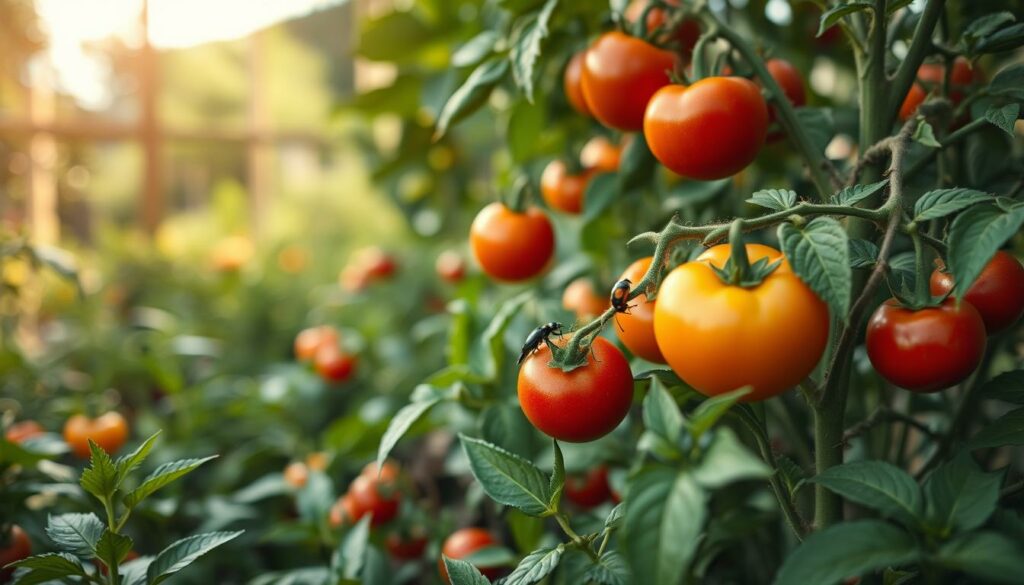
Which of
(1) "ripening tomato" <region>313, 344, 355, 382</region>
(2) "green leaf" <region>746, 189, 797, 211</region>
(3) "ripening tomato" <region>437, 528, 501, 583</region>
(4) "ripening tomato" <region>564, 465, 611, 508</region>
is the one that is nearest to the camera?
(2) "green leaf" <region>746, 189, 797, 211</region>

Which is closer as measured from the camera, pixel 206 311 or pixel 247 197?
pixel 206 311

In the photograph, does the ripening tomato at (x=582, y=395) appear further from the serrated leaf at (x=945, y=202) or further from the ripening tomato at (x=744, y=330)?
the serrated leaf at (x=945, y=202)

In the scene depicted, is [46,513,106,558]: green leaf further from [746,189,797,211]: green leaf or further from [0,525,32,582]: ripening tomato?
[746,189,797,211]: green leaf

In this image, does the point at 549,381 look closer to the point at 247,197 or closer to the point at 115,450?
the point at 115,450

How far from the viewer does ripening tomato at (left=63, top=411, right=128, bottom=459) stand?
2.97ft

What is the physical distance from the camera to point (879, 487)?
0.43 metres

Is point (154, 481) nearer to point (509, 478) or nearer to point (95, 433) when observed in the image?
point (509, 478)

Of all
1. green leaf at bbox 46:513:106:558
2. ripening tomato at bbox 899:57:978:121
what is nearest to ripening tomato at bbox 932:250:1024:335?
ripening tomato at bbox 899:57:978:121

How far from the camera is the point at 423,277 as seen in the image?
1.70m

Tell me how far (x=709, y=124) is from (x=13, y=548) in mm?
730

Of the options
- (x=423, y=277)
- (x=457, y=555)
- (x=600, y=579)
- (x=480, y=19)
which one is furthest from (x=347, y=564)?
(x=423, y=277)

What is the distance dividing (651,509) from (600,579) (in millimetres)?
149

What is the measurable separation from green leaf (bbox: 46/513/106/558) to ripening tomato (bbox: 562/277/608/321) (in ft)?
1.59

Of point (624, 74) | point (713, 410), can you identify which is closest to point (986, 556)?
point (713, 410)
